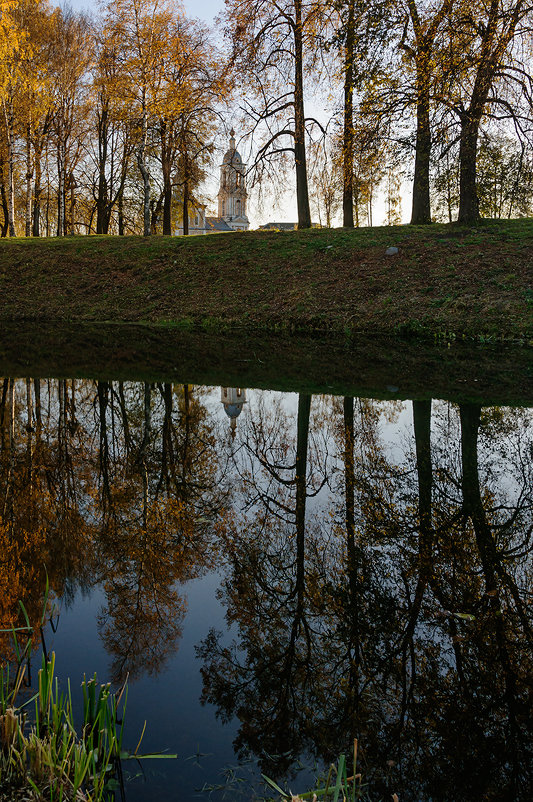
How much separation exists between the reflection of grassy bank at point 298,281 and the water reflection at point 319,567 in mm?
7980

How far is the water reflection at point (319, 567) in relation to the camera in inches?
85.1

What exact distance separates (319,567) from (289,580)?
0.23 meters

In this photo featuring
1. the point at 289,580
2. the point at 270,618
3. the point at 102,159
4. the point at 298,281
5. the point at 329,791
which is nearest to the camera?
the point at 329,791

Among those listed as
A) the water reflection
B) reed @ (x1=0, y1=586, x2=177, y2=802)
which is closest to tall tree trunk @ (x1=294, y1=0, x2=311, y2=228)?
the water reflection

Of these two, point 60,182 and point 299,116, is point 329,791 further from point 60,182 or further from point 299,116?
point 60,182

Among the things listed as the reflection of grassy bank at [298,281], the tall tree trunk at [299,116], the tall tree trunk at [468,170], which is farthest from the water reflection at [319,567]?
the tall tree trunk at [299,116]

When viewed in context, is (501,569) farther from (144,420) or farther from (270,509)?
(144,420)

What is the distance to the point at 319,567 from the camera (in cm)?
334

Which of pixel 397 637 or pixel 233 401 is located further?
pixel 233 401

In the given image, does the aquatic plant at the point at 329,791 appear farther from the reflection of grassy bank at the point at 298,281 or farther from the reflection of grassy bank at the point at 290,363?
the reflection of grassy bank at the point at 298,281

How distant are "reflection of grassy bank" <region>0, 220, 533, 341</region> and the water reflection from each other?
7.98m

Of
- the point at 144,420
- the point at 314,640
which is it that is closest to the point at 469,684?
the point at 314,640

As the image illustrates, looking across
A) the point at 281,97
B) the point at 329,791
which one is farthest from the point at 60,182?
the point at 329,791

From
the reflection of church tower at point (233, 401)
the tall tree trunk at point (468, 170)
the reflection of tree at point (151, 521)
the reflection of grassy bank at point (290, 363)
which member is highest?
the tall tree trunk at point (468, 170)
